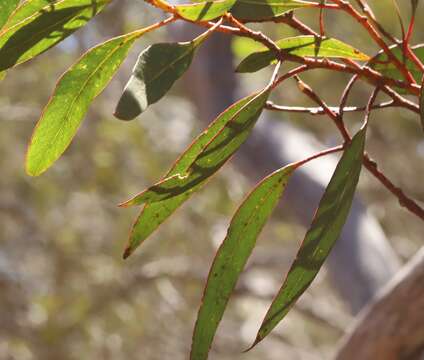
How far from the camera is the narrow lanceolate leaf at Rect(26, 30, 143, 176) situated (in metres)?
0.86

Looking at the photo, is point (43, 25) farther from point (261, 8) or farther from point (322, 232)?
point (322, 232)

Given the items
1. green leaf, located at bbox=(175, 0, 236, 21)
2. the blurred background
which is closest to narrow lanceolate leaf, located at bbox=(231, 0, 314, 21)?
green leaf, located at bbox=(175, 0, 236, 21)

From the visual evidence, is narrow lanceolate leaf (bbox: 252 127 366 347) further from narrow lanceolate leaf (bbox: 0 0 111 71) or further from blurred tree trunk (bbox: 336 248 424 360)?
blurred tree trunk (bbox: 336 248 424 360)

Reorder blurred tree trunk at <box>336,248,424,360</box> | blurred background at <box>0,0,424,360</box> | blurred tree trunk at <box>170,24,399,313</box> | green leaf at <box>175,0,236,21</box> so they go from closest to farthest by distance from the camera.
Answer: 1. green leaf at <box>175,0,236,21</box>
2. blurred tree trunk at <box>336,248,424,360</box>
3. blurred tree trunk at <box>170,24,399,313</box>
4. blurred background at <box>0,0,424,360</box>

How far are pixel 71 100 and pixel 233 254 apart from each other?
0.72 ft

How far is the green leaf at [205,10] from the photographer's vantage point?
78 centimetres

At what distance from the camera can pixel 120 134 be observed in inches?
197

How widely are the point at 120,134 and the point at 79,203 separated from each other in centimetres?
53

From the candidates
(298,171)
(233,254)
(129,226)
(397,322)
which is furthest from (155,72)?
(129,226)

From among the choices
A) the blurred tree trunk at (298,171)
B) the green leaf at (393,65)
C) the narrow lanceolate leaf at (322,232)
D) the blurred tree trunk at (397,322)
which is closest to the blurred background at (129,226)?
the blurred tree trunk at (298,171)

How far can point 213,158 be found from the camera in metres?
0.81

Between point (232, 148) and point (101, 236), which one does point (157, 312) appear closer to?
point (101, 236)

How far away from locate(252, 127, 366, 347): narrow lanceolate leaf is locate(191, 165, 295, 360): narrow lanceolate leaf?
0.20 ft

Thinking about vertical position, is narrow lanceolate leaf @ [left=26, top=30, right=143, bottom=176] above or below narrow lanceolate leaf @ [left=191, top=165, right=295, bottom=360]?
above
